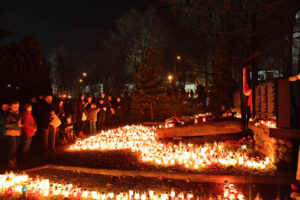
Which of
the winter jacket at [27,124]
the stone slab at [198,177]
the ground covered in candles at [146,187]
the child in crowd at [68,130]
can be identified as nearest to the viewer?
the ground covered in candles at [146,187]

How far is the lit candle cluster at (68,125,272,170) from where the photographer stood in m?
7.04

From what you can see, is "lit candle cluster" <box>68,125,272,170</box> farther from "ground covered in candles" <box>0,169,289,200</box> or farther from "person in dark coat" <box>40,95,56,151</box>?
"ground covered in candles" <box>0,169,289,200</box>

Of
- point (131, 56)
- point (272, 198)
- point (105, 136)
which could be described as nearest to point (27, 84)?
point (105, 136)

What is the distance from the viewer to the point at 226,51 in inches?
591

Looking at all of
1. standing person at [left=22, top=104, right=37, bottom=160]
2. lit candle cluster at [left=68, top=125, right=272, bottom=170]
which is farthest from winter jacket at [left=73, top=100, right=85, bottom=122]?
standing person at [left=22, top=104, right=37, bottom=160]

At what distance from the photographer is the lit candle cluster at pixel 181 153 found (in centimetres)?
704

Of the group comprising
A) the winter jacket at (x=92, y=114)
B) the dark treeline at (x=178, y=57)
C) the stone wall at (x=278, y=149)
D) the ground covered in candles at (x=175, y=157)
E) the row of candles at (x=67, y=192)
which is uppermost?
the dark treeline at (x=178, y=57)

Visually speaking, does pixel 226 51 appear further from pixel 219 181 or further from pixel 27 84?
pixel 27 84

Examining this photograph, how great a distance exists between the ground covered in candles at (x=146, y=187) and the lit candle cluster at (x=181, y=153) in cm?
103

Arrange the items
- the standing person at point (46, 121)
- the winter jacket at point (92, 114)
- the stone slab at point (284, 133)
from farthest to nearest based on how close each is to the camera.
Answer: the winter jacket at point (92, 114) < the standing person at point (46, 121) < the stone slab at point (284, 133)

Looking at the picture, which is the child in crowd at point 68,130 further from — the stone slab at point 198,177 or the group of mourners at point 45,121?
the stone slab at point 198,177

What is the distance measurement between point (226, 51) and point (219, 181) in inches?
421

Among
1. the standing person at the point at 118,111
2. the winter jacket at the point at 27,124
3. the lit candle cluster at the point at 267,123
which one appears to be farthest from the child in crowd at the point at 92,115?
the lit candle cluster at the point at 267,123

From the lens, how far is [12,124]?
25.4 ft
